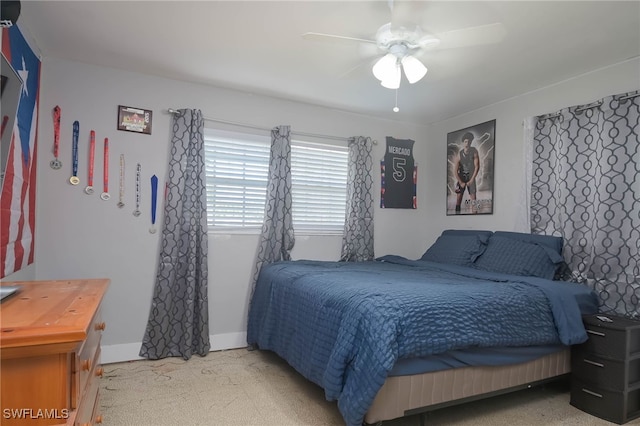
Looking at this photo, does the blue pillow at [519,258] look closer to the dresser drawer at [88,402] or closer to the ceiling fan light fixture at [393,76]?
the ceiling fan light fixture at [393,76]

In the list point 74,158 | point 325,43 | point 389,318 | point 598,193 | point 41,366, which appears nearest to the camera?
point 41,366

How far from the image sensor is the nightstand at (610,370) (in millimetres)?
2117

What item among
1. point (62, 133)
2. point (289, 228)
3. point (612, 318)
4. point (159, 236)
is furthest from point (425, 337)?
point (62, 133)

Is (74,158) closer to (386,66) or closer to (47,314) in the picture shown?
(47,314)

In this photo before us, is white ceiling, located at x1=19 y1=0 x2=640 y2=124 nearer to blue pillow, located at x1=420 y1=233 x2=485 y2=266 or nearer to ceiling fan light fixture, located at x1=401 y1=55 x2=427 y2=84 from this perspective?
ceiling fan light fixture, located at x1=401 y1=55 x2=427 y2=84

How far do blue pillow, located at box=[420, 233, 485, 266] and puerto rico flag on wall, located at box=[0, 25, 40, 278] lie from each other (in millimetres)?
3205

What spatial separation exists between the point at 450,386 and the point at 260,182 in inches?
92.1

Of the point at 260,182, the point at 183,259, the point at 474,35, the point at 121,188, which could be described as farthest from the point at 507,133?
the point at 121,188

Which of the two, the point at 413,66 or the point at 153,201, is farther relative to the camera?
the point at 153,201

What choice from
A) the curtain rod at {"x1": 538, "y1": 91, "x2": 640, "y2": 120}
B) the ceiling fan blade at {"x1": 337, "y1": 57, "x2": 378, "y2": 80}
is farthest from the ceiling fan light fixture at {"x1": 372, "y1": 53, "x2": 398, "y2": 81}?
the curtain rod at {"x1": 538, "y1": 91, "x2": 640, "y2": 120}

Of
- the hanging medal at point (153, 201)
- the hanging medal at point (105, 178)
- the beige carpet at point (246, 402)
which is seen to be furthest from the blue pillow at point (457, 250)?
the hanging medal at point (105, 178)

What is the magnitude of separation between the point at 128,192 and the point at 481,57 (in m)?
2.88

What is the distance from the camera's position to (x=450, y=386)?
1982 mm

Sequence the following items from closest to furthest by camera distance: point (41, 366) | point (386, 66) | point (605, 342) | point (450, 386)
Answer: point (41, 366), point (450, 386), point (605, 342), point (386, 66)
